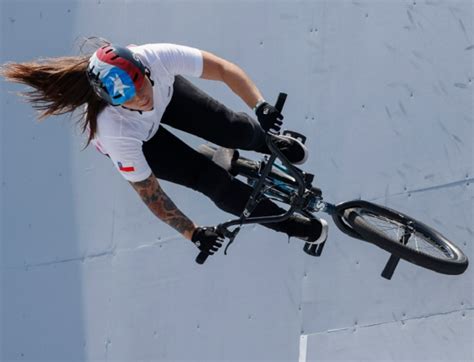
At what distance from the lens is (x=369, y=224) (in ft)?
14.9

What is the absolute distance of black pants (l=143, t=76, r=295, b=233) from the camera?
4.32 metres

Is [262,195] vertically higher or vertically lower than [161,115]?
lower

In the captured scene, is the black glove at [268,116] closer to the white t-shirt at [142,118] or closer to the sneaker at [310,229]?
the white t-shirt at [142,118]

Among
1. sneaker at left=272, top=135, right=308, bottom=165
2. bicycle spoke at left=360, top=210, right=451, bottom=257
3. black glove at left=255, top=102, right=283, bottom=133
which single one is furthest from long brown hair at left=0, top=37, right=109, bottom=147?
bicycle spoke at left=360, top=210, right=451, bottom=257

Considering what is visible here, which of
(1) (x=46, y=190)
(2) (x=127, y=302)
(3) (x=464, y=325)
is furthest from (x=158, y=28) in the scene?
(3) (x=464, y=325)

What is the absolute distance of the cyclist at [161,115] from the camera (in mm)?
3916

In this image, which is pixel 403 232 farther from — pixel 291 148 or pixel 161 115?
pixel 161 115

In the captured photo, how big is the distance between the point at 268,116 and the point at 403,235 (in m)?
1.07

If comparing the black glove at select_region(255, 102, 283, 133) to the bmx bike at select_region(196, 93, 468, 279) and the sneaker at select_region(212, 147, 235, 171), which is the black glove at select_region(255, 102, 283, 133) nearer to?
the bmx bike at select_region(196, 93, 468, 279)

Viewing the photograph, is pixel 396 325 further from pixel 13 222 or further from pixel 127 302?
pixel 13 222

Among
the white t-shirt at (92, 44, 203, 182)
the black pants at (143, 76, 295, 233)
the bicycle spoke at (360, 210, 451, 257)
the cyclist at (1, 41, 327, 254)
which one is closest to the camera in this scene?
the cyclist at (1, 41, 327, 254)

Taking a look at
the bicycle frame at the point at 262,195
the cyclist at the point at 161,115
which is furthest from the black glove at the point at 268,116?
the bicycle frame at the point at 262,195

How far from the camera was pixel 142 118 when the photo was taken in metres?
4.15

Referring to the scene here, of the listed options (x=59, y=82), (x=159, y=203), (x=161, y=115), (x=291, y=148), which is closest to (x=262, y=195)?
(x=291, y=148)
